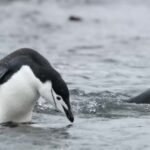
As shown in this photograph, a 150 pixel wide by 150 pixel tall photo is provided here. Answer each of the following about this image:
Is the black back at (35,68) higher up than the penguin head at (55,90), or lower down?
higher up

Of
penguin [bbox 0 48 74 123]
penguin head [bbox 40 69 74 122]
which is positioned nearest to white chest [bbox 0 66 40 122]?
penguin [bbox 0 48 74 123]

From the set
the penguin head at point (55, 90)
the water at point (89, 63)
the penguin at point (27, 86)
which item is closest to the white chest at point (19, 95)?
the penguin at point (27, 86)

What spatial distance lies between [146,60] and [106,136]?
629 cm

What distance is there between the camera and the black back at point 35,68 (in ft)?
25.7

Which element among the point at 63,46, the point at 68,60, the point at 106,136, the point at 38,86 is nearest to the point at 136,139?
the point at 106,136

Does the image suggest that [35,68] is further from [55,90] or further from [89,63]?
[89,63]

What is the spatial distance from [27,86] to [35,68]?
0.68ft

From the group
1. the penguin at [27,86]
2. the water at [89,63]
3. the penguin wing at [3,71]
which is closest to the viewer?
the water at [89,63]

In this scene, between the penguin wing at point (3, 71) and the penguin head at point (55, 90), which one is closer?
the penguin head at point (55, 90)

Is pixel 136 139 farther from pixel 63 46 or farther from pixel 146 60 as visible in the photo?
pixel 63 46

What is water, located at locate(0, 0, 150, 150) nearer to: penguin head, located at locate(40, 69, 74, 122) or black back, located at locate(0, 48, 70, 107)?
penguin head, located at locate(40, 69, 74, 122)

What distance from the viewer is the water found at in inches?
305

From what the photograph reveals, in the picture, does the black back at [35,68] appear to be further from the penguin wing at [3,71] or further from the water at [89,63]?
the water at [89,63]

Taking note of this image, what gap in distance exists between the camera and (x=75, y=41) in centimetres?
1672
